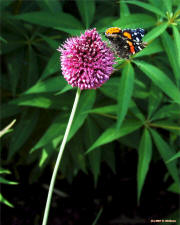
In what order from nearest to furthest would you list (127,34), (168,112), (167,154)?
(127,34), (167,154), (168,112)

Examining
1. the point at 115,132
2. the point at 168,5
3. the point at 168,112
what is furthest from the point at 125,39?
the point at 168,112

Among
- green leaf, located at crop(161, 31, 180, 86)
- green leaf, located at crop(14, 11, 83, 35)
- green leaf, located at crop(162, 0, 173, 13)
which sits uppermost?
green leaf, located at crop(14, 11, 83, 35)

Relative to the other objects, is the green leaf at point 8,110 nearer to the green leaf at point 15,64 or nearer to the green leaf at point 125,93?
the green leaf at point 15,64

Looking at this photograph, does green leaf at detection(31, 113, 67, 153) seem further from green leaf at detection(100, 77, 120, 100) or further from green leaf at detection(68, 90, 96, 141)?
green leaf at detection(100, 77, 120, 100)

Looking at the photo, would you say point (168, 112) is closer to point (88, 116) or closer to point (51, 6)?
point (88, 116)

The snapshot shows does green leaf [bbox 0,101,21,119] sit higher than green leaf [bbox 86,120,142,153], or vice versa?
green leaf [bbox 0,101,21,119]

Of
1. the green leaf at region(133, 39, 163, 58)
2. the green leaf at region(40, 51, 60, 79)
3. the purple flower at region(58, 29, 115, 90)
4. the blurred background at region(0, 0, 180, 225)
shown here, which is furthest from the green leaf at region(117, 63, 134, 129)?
the green leaf at region(40, 51, 60, 79)
